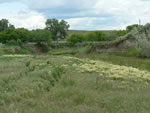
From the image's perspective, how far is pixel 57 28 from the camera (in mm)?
114062

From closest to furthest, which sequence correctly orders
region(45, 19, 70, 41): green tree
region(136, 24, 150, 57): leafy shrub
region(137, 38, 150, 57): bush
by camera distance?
1. region(137, 38, 150, 57): bush
2. region(136, 24, 150, 57): leafy shrub
3. region(45, 19, 70, 41): green tree

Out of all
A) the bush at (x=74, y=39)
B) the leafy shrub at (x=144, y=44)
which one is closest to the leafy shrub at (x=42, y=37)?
the bush at (x=74, y=39)

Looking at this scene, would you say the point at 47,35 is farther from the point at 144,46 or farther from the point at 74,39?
the point at 144,46

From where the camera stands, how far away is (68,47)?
10112 centimetres

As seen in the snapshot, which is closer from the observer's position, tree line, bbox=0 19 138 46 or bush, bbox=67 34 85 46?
tree line, bbox=0 19 138 46

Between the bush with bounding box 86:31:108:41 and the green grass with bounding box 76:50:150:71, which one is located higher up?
the bush with bounding box 86:31:108:41

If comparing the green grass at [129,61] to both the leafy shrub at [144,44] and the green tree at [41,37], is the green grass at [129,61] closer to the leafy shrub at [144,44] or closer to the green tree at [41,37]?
the leafy shrub at [144,44]

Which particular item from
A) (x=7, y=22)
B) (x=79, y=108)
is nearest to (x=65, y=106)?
(x=79, y=108)

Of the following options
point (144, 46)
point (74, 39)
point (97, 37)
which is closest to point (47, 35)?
point (74, 39)

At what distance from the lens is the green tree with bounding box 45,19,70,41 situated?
377ft

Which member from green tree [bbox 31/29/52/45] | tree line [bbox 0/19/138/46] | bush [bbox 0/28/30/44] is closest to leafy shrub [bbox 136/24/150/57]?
tree line [bbox 0/19/138/46]

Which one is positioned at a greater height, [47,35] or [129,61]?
[47,35]

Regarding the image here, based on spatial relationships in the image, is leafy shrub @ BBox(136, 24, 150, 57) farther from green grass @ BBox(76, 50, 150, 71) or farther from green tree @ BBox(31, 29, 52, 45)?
green tree @ BBox(31, 29, 52, 45)

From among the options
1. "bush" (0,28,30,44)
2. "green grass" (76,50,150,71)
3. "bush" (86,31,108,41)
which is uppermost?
"bush" (0,28,30,44)
